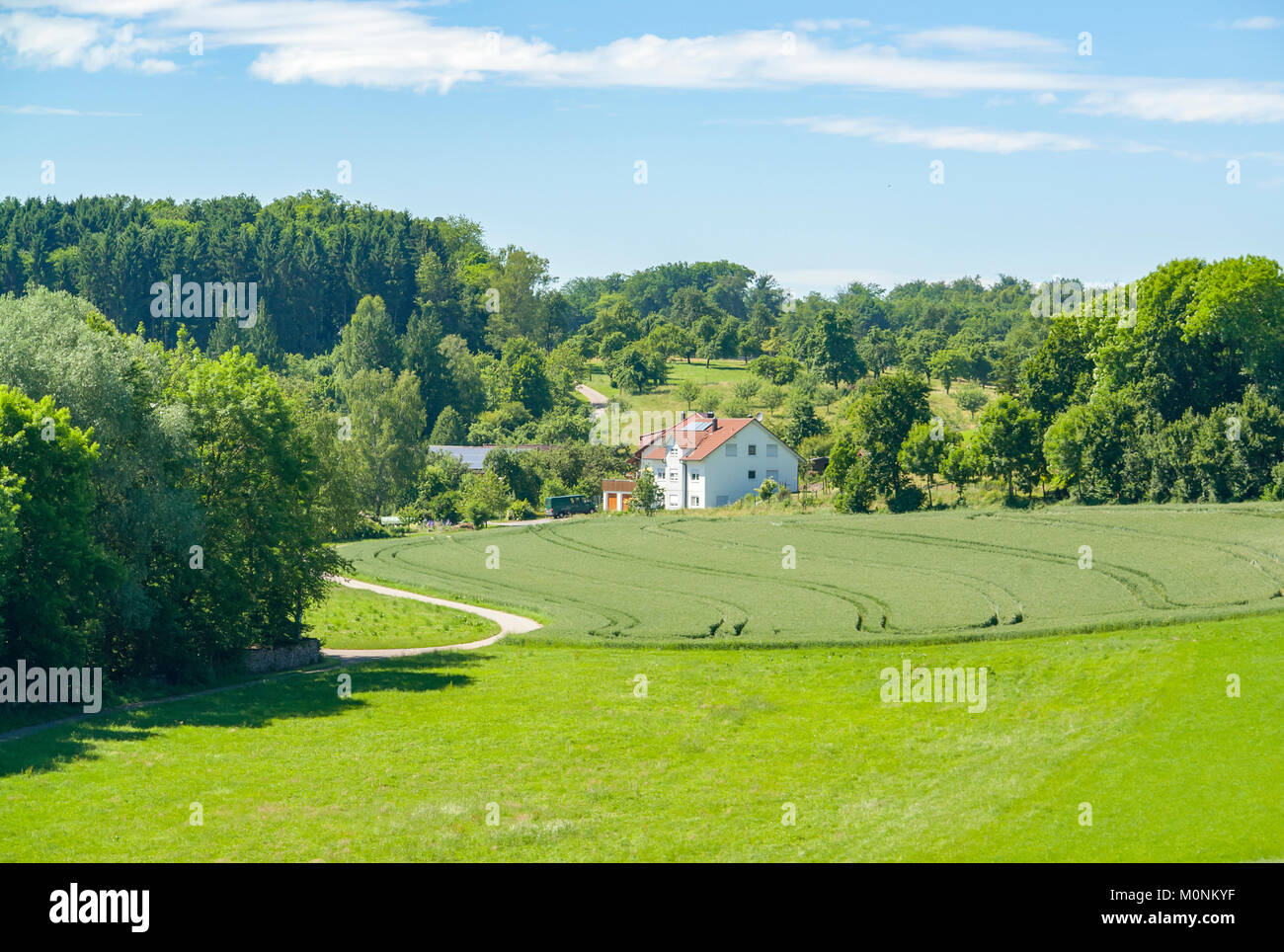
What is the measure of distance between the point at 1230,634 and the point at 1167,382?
146 feet

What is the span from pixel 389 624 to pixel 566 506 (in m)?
55.7

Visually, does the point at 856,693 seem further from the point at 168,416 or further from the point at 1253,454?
the point at 1253,454

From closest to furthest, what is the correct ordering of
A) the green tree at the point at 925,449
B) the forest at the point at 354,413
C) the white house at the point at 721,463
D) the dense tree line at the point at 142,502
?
the dense tree line at the point at 142,502, the forest at the point at 354,413, the green tree at the point at 925,449, the white house at the point at 721,463

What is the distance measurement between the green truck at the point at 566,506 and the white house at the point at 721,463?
7.04 metres

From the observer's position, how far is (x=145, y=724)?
1511 inches

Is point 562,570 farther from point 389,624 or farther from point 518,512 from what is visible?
point 518,512

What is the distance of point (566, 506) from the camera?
11512cm

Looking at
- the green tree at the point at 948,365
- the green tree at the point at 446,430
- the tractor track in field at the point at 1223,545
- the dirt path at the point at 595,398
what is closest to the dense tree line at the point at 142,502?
the tractor track in field at the point at 1223,545

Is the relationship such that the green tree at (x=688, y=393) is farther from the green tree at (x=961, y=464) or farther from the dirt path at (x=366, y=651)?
the dirt path at (x=366, y=651)

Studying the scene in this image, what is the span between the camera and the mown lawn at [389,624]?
55594 mm

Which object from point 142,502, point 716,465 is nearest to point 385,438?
point 716,465

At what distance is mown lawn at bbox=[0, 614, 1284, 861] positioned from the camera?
2689 centimetres

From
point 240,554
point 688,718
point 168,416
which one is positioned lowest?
point 688,718

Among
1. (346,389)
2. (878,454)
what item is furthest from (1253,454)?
(346,389)
